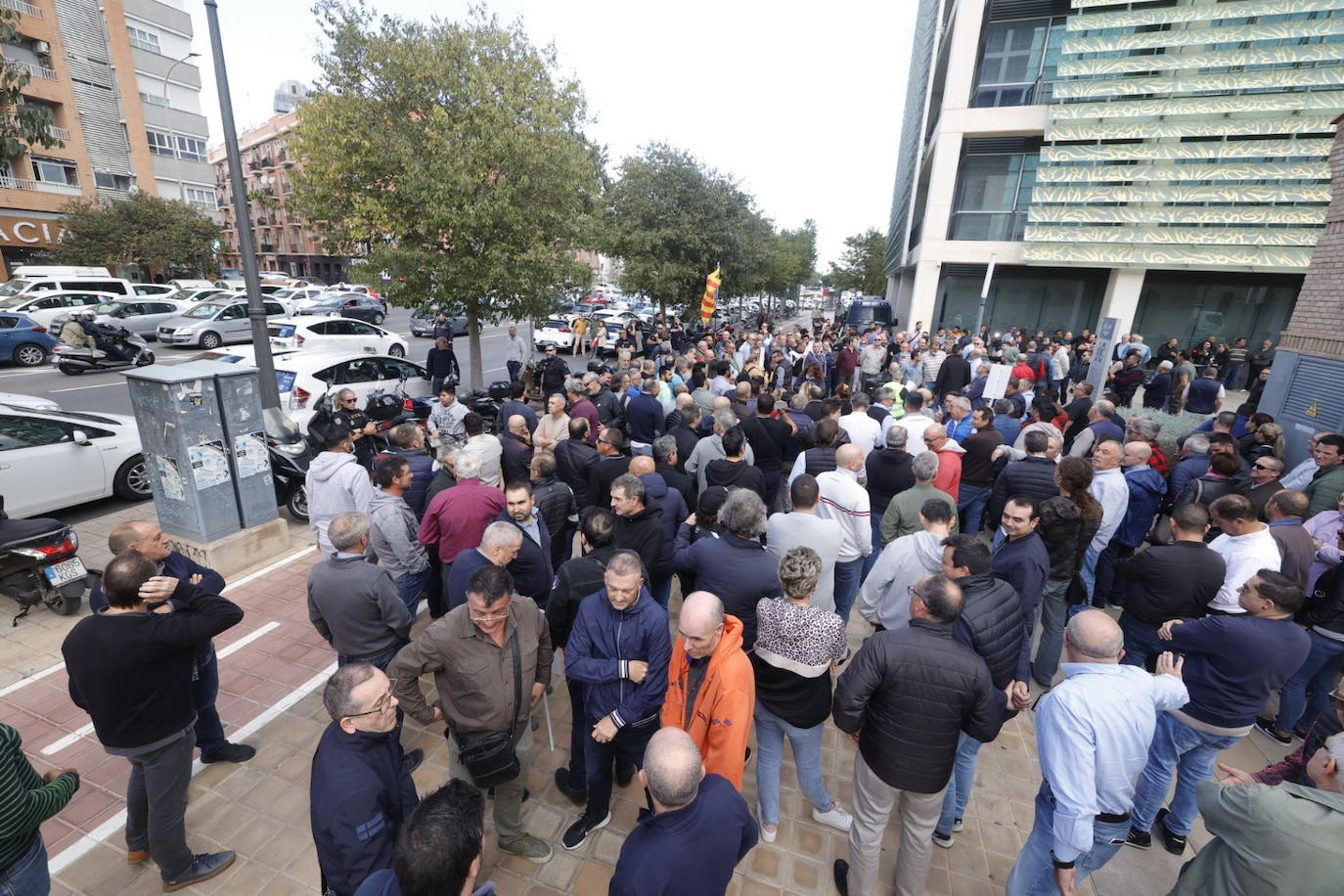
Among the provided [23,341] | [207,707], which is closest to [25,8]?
[23,341]

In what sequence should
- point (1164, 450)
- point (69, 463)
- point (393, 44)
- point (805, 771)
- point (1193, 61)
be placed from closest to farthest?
point (805, 771) → point (1164, 450) → point (69, 463) → point (393, 44) → point (1193, 61)

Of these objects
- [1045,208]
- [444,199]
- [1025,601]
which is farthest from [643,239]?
[1025,601]

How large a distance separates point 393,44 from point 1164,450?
12.8 meters

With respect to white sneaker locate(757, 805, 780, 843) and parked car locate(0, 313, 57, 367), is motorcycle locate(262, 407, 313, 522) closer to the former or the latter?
white sneaker locate(757, 805, 780, 843)

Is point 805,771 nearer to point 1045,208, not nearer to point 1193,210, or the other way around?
point 1045,208

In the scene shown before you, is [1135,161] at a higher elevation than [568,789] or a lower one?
higher

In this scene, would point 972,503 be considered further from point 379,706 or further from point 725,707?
point 379,706

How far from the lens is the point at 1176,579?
12.6ft

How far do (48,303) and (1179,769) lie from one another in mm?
30481

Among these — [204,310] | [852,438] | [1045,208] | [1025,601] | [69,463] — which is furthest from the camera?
[204,310]

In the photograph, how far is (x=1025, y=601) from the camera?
405 cm

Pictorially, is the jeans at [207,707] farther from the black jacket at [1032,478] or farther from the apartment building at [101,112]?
the apartment building at [101,112]

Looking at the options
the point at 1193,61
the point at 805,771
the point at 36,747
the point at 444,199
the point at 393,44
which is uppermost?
the point at 1193,61

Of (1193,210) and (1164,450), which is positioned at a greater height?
(1193,210)
